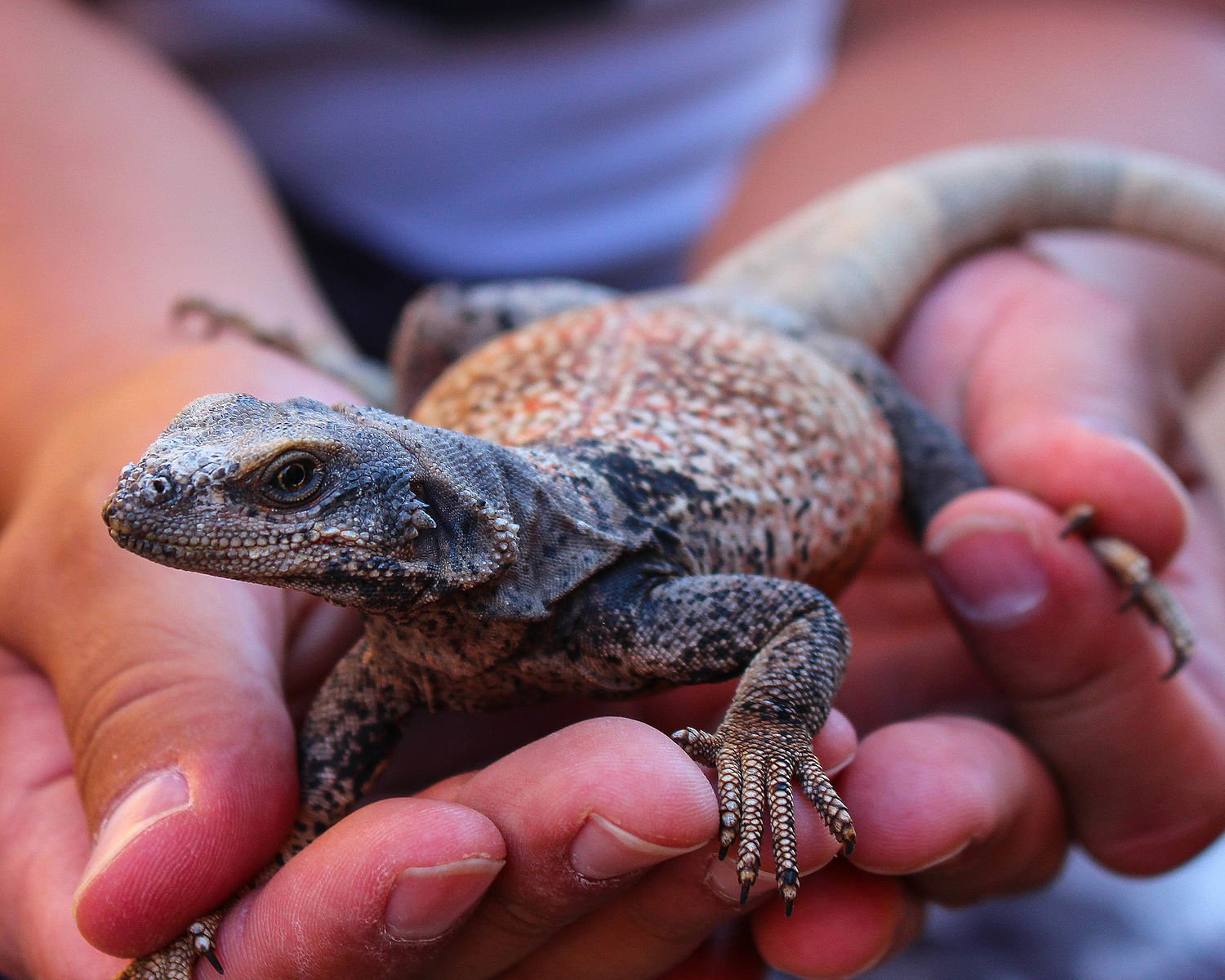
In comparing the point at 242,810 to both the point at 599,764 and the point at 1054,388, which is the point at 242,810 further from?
the point at 1054,388

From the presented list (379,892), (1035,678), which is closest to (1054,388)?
(1035,678)

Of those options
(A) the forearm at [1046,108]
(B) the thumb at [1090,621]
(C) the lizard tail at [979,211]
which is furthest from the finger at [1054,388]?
(A) the forearm at [1046,108]

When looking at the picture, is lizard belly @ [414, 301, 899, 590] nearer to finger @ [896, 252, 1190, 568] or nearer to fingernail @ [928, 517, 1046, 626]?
fingernail @ [928, 517, 1046, 626]

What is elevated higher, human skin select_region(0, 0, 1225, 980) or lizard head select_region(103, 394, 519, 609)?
lizard head select_region(103, 394, 519, 609)

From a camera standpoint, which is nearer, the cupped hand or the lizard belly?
the cupped hand

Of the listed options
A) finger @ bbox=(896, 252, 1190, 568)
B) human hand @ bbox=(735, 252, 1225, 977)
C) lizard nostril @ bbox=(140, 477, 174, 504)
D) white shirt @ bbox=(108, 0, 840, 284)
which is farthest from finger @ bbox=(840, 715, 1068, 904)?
white shirt @ bbox=(108, 0, 840, 284)

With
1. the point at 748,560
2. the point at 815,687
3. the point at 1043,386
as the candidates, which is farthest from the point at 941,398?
the point at 815,687
